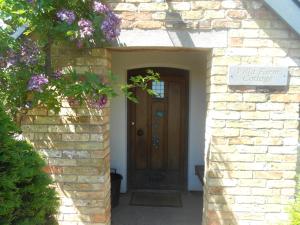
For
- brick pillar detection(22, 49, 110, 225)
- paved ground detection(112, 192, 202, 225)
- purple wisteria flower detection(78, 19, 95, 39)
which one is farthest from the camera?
paved ground detection(112, 192, 202, 225)

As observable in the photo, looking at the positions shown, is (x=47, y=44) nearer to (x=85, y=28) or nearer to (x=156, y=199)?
(x=85, y=28)

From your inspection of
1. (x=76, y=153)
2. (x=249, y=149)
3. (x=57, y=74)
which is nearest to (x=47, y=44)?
(x=57, y=74)

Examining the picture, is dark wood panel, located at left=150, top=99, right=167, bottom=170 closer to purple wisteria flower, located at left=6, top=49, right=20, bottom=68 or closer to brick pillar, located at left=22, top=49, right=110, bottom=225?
brick pillar, located at left=22, top=49, right=110, bottom=225

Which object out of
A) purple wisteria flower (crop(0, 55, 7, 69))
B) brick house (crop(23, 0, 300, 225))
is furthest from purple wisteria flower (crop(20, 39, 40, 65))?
brick house (crop(23, 0, 300, 225))

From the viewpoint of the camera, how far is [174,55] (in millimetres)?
5441

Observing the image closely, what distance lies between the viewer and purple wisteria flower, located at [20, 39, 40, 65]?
2965 mm

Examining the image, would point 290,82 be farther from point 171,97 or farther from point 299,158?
point 171,97

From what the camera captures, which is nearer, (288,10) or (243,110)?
(288,10)

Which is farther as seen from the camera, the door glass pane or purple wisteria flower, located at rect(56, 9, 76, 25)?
the door glass pane

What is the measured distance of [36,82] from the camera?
9.23 ft

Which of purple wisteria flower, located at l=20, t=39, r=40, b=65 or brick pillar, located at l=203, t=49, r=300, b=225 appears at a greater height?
purple wisteria flower, located at l=20, t=39, r=40, b=65

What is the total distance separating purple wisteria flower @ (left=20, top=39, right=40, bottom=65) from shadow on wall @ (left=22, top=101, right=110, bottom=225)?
0.58 metres

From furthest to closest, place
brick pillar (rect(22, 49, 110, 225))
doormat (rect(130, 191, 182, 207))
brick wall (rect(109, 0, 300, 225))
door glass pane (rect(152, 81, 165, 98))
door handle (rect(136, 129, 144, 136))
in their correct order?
door handle (rect(136, 129, 144, 136))
door glass pane (rect(152, 81, 165, 98))
doormat (rect(130, 191, 182, 207))
brick pillar (rect(22, 49, 110, 225))
brick wall (rect(109, 0, 300, 225))

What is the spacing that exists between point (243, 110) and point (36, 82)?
202cm
